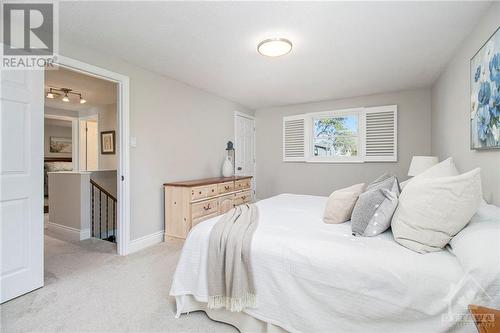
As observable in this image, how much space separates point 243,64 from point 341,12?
1.33 m

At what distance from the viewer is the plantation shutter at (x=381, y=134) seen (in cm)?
416

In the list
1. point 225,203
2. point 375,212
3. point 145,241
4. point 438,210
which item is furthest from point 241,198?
point 438,210

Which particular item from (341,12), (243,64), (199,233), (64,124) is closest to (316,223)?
(199,233)

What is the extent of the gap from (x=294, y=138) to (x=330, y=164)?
0.92 meters

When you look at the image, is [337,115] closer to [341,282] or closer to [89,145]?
[341,282]

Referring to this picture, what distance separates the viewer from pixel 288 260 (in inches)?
53.9

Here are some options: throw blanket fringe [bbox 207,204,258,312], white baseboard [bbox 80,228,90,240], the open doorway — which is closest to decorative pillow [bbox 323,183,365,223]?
throw blanket fringe [bbox 207,204,258,312]

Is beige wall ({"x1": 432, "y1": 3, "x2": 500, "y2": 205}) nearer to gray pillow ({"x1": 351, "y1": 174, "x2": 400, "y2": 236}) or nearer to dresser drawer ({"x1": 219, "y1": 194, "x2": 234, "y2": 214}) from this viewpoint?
gray pillow ({"x1": 351, "y1": 174, "x2": 400, "y2": 236})

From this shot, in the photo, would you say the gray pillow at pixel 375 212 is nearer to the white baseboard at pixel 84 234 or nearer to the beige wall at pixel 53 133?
the white baseboard at pixel 84 234

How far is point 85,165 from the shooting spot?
5.33 m

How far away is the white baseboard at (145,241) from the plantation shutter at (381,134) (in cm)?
375

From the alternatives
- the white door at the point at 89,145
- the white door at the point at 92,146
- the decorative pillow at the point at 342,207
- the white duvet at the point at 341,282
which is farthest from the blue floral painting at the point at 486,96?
the white door at the point at 92,146

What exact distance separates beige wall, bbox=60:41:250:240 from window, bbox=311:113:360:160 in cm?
216

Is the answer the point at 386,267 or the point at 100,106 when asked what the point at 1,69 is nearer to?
the point at 386,267
